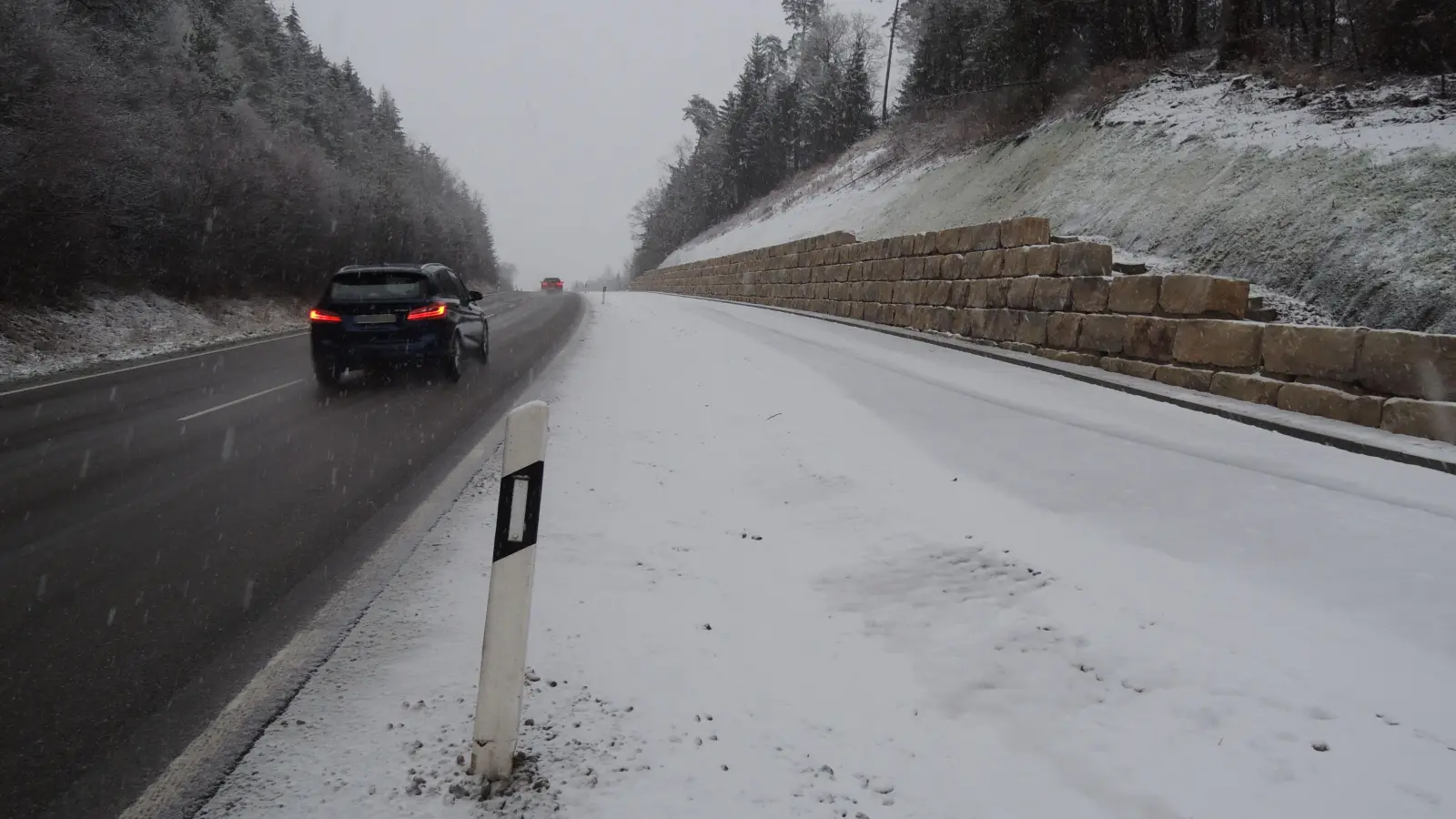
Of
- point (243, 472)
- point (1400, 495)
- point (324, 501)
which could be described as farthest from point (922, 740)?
point (243, 472)

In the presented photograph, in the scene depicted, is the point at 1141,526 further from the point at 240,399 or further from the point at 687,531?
the point at 240,399

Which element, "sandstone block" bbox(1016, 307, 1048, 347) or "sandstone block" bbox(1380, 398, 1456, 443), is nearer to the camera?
"sandstone block" bbox(1380, 398, 1456, 443)

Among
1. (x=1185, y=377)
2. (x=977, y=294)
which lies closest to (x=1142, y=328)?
(x=1185, y=377)

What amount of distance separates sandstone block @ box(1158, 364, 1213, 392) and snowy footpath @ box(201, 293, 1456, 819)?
1.78 meters

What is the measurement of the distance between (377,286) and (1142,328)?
31.8ft

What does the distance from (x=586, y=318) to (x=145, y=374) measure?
1374 cm

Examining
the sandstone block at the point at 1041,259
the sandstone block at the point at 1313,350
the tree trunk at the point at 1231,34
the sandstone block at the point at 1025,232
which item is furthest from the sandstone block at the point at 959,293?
the tree trunk at the point at 1231,34

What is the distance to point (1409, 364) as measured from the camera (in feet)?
17.7

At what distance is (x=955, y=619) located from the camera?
11.0 feet

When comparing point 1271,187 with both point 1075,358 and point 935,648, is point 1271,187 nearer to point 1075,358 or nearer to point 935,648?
point 1075,358

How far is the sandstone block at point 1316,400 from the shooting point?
19.4 ft

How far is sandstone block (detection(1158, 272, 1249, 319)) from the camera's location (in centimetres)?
716

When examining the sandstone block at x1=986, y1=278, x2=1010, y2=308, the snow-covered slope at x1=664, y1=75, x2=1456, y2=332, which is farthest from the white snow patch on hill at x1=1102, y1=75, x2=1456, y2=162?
the sandstone block at x1=986, y1=278, x2=1010, y2=308

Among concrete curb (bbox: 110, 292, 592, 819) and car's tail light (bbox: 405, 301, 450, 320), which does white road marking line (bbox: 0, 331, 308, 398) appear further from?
concrete curb (bbox: 110, 292, 592, 819)
